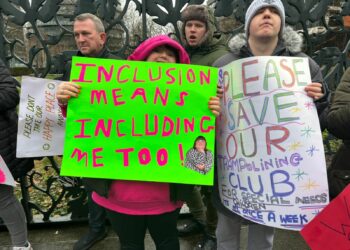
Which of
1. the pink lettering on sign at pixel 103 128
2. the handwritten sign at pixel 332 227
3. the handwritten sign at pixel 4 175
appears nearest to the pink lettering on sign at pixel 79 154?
the pink lettering on sign at pixel 103 128

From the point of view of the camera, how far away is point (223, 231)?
213cm

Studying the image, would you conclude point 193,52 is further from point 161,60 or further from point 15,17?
point 15,17

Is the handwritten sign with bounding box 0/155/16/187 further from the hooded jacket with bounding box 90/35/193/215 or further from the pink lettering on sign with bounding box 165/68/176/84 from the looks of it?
the pink lettering on sign with bounding box 165/68/176/84

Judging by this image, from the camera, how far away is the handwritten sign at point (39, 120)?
2.51 m

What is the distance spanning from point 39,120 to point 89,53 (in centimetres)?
64

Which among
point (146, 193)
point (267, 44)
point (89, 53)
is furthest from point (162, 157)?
point (89, 53)

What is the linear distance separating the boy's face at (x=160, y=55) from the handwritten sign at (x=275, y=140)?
32 centimetres

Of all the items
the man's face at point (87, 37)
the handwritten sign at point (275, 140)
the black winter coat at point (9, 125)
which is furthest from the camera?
the man's face at point (87, 37)

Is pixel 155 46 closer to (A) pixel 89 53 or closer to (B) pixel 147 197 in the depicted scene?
(B) pixel 147 197

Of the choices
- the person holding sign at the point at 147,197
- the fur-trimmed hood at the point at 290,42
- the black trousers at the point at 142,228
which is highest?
→ the fur-trimmed hood at the point at 290,42

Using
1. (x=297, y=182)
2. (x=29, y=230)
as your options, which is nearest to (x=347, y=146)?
(x=297, y=182)

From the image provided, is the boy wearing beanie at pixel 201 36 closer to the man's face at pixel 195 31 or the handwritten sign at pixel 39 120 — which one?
the man's face at pixel 195 31

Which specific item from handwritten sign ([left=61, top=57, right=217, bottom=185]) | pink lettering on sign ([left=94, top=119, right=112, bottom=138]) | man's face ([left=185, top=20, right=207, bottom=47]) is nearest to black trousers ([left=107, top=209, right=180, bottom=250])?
handwritten sign ([left=61, top=57, right=217, bottom=185])

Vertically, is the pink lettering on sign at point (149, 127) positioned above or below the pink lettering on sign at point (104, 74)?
below
